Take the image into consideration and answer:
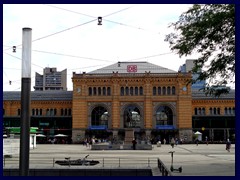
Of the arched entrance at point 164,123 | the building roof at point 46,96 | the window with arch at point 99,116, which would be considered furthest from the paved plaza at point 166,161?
the building roof at point 46,96

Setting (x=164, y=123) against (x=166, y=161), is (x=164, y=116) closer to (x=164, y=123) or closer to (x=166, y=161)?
(x=164, y=123)

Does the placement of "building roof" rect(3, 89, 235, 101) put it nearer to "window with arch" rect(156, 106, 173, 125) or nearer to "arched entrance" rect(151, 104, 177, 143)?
"window with arch" rect(156, 106, 173, 125)

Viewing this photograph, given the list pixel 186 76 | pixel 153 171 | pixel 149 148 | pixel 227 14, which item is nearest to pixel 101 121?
pixel 186 76

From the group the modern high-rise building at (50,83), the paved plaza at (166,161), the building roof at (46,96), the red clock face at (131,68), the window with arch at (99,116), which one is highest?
the modern high-rise building at (50,83)

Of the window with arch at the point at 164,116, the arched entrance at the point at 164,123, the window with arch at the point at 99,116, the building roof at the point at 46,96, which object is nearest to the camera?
the arched entrance at the point at 164,123

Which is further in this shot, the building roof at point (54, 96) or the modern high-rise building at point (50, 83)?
the modern high-rise building at point (50, 83)

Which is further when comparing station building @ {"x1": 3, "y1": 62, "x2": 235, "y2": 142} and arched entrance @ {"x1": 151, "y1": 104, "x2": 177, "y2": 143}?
station building @ {"x1": 3, "y1": 62, "x2": 235, "y2": 142}

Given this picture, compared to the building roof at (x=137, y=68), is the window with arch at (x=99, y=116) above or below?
below

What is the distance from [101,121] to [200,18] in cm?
6105

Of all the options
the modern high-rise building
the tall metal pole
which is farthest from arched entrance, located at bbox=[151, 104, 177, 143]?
the modern high-rise building

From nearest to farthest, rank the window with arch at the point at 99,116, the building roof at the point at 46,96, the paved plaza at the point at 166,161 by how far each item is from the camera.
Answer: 1. the paved plaza at the point at 166,161
2. the window with arch at the point at 99,116
3. the building roof at the point at 46,96

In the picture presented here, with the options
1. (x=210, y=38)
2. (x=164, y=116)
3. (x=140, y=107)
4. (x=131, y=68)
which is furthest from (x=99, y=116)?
(x=210, y=38)

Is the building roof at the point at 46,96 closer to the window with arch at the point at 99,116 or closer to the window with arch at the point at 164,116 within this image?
the window with arch at the point at 99,116

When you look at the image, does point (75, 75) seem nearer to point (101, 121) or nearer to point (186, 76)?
point (101, 121)
